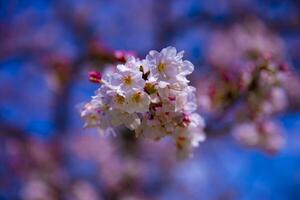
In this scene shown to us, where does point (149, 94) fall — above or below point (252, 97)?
below

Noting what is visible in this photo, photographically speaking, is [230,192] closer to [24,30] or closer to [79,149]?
[79,149]

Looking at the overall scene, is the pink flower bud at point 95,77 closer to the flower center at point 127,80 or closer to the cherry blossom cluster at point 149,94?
the cherry blossom cluster at point 149,94

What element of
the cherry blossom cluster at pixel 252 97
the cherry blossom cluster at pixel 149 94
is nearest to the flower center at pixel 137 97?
the cherry blossom cluster at pixel 149 94

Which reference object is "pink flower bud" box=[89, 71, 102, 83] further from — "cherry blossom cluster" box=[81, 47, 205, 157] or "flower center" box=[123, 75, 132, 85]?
"flower center" box=[123, 75, 132, 85]

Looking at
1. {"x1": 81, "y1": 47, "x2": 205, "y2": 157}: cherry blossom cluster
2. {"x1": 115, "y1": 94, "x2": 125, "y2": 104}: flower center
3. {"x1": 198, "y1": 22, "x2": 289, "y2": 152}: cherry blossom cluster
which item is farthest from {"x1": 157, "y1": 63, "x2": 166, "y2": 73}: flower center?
{"x1": 198, "y1": 22, "x2": 289, "y2": 152}: cherry blossom cluster

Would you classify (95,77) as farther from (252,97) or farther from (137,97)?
(252,97)

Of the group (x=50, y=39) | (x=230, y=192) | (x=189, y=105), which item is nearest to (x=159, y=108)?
(x=189, y=105)

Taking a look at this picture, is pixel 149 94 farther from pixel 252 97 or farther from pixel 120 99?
pixel 252 97

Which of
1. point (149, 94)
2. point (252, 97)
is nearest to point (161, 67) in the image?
point (149, 94)

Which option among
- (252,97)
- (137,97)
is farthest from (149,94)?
(252,97)

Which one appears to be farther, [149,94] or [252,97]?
[252,97]
